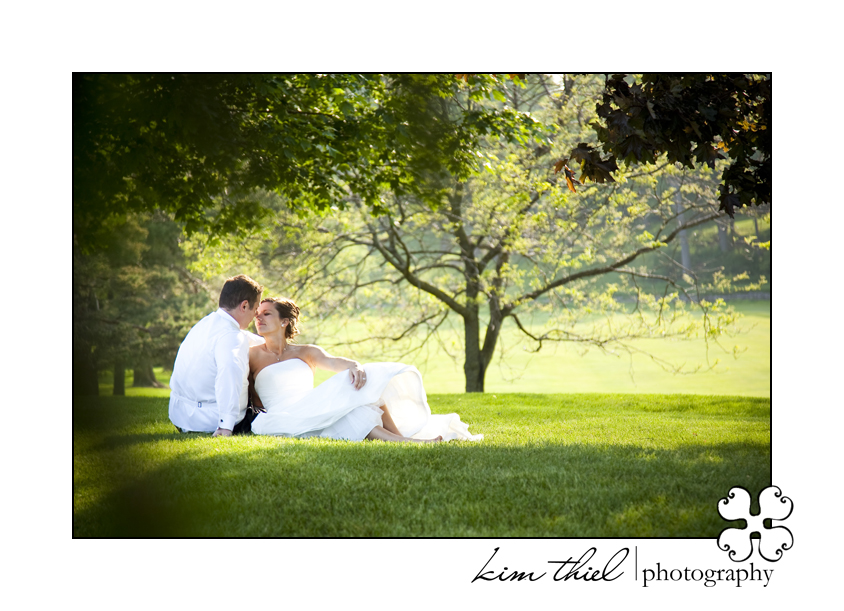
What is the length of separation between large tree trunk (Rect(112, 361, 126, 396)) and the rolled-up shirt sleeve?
1019mm

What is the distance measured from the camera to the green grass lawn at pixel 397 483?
3338mm

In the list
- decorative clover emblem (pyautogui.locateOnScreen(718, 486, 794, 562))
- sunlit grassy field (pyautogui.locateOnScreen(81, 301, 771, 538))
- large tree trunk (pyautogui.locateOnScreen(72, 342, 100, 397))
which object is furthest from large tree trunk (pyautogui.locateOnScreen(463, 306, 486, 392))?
decorative clover emblem (pyautogui.locateOnScreen(718, 486, 794, 562))

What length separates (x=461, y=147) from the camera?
686cm

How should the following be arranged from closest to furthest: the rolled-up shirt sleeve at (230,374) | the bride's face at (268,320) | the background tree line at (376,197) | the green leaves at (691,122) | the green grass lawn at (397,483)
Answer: the green grass lawn at (397,483)
the green leaves at (691,122)
the rolled-up shirt sleeve at (230,374)
the background tree line at (376,197)
the bride's face at (268,320)

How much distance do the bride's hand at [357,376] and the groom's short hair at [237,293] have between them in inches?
37.9

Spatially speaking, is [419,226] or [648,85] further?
[419,226]

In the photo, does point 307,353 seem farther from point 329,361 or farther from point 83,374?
point 83,374

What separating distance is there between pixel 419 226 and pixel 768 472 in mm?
7781
